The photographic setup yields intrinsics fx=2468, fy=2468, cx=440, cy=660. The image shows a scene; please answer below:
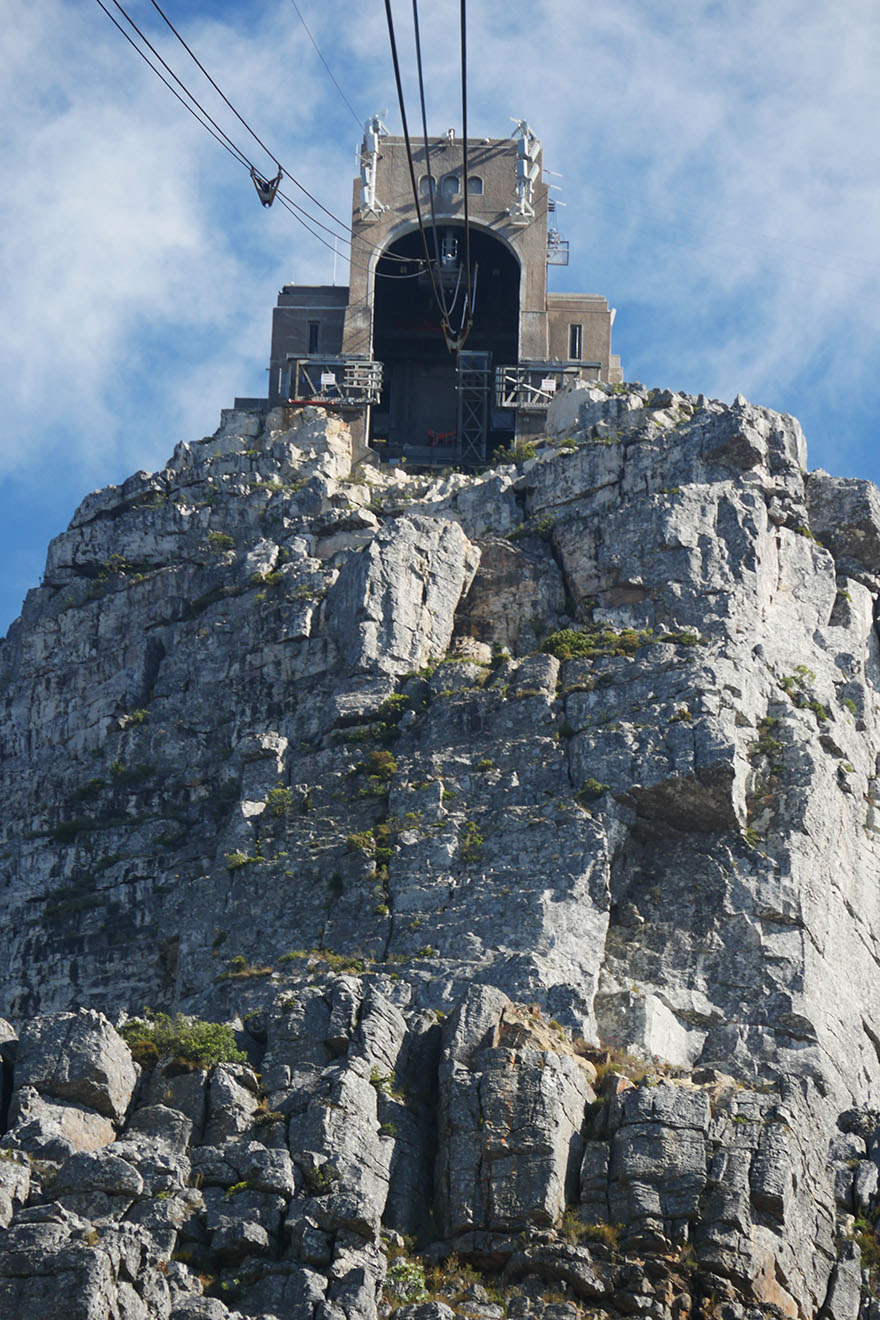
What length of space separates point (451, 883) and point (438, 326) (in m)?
37.6

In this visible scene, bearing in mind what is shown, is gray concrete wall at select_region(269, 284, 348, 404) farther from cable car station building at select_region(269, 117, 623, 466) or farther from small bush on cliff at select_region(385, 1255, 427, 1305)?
small bush on cliff at select_region(385, 1255, 427, 1305)

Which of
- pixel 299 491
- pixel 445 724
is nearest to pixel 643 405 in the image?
pixel 299 491

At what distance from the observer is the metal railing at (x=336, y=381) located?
9450cm

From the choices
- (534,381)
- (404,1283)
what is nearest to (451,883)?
(404,1283)

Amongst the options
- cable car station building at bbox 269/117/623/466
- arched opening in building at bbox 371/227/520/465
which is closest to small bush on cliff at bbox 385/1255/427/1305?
cable car station building at bbox 269/117/623/466

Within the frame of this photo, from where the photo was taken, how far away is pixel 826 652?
80.4m

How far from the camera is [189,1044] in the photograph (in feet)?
194

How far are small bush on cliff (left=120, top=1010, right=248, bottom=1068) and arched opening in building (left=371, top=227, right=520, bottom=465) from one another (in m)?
40.4

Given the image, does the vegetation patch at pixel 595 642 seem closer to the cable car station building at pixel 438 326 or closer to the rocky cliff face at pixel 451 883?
the rocky cliff face at pixel 451 883

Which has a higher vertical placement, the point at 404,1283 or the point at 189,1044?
the point at 189,1044

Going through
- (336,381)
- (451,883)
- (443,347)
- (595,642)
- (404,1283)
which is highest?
(443,347)

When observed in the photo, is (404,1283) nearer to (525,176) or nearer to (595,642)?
(595,642)

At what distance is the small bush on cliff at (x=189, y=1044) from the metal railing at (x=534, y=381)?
39.7m

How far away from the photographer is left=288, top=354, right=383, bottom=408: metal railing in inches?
3720
